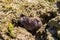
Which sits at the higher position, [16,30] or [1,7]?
[1,7]

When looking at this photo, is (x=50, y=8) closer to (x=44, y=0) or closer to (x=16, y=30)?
(x=44, y=0)

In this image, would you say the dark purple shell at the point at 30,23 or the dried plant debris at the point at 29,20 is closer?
the dried plant debris at the point at 29,20

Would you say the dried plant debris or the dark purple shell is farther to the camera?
the dark purple shell

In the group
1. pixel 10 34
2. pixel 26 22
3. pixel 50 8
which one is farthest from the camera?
pixel 50 8

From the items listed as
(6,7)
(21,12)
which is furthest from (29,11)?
(6,7)

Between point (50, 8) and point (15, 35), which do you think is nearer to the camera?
point (15, 35)
